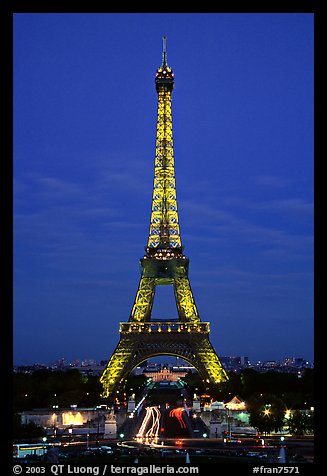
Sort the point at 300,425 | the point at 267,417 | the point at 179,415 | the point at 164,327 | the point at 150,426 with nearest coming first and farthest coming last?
the point at 300,425, the point at 267,417, the point at 150,426, the point at 179,415, the point at 164,327

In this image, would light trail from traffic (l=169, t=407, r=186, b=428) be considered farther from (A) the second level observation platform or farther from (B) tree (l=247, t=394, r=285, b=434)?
(A) the second level observation platform

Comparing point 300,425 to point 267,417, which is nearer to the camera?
point 300,425

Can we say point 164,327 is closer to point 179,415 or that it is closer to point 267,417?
point 179,415

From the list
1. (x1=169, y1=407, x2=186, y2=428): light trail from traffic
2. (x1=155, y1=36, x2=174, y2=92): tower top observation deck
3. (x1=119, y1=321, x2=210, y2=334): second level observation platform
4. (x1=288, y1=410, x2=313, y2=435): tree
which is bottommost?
(x1=169, y1=407, x2=186, y2=428): light trail from traffic

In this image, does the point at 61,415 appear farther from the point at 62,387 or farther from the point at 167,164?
the point at 167,164

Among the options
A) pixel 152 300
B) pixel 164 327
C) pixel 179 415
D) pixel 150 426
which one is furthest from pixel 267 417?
pixel 152 300

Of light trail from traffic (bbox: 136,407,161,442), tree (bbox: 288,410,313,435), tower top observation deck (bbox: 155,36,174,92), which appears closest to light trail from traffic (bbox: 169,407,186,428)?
light trail from traffic (bbox: 136,407,161,442)
